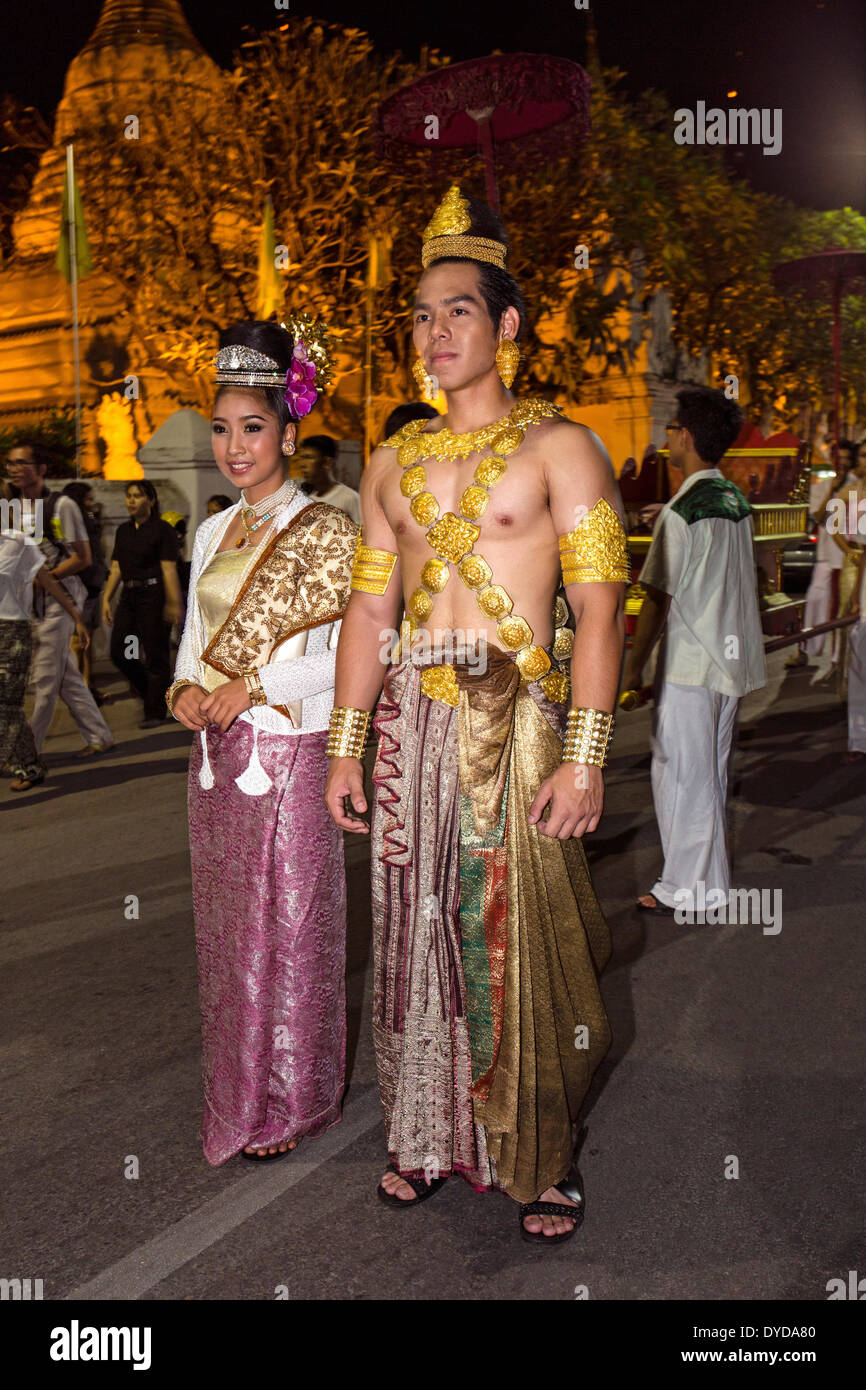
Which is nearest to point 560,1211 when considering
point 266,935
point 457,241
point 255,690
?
point 266,935

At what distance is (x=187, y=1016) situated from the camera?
4301mm

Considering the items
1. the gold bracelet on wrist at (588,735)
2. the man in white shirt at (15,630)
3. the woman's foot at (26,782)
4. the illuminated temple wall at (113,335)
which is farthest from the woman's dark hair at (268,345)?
the illuminated temple wall at (113,335)

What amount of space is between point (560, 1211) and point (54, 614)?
6.57m

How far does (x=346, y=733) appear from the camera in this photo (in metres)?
3.05

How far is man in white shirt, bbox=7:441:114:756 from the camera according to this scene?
8.33 metres

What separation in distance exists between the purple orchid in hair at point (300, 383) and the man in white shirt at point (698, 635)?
220cm

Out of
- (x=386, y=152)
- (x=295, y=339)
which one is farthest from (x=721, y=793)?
(x=386, y=152)

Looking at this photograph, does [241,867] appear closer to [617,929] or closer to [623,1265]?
[623,1265]

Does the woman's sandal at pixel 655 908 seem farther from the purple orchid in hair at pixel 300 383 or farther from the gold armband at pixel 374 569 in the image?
the purple orchid in hair at pixel 300 383

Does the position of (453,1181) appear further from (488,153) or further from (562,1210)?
(488,153)

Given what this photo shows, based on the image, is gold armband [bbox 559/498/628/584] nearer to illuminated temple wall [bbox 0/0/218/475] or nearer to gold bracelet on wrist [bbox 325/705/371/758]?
gold bracelet on wrist [bbox 325/705/371/758]

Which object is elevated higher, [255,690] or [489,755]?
[255,690]

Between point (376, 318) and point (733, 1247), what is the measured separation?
20.6m

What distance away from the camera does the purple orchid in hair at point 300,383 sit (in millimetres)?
3281
